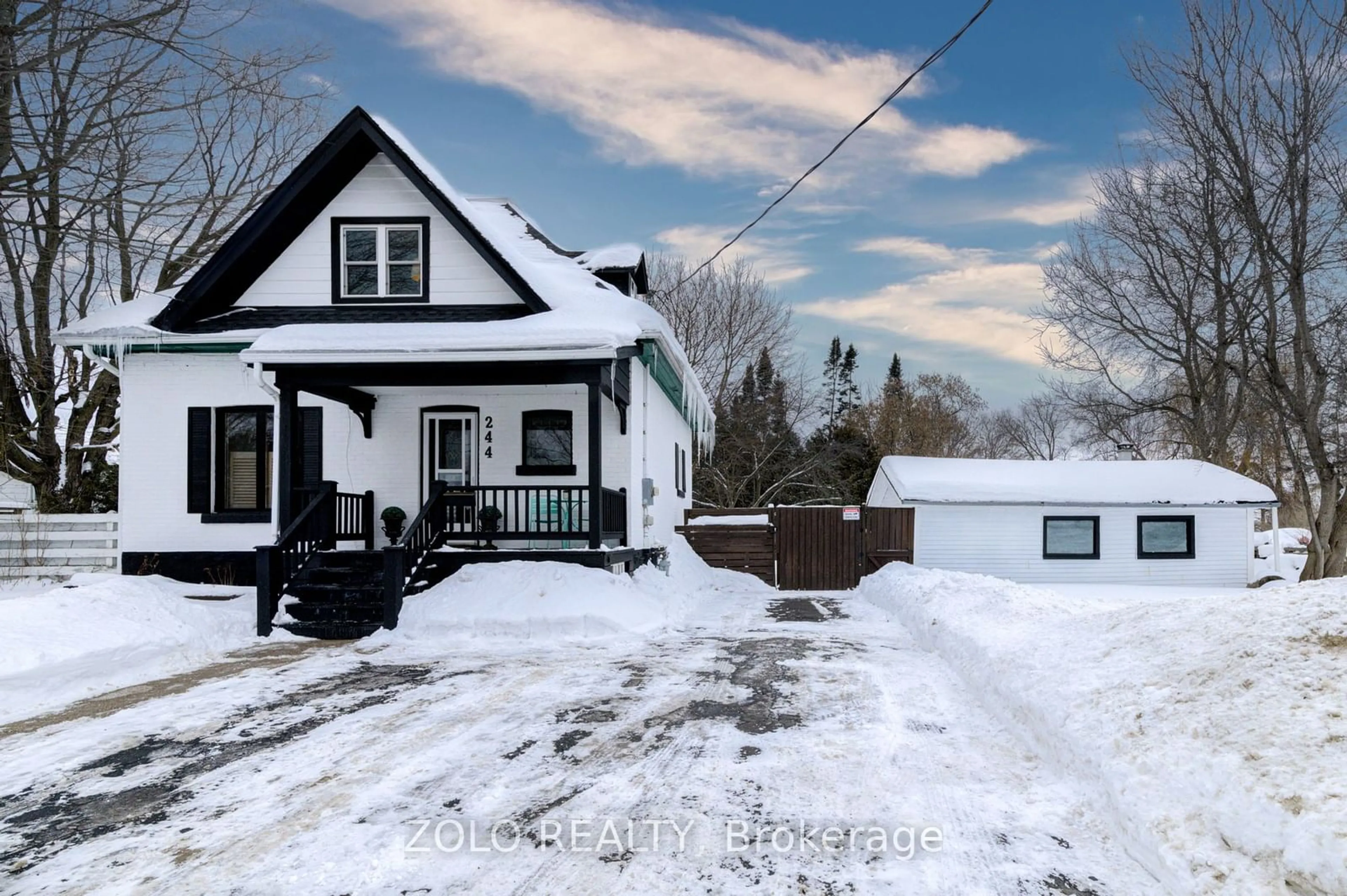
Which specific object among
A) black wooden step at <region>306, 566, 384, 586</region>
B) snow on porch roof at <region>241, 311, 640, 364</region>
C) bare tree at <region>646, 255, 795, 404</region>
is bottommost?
black wooden step at <region>306, 566, 384, 586</region>

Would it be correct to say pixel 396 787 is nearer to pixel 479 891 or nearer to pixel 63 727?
pixel 479 891

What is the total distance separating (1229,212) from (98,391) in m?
27.6

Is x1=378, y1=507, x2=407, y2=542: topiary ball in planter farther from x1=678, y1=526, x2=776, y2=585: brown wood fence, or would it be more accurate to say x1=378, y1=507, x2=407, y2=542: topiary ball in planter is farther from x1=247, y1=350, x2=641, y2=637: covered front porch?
x1=678, y1=526, x2=776, y2=585: brown wood fence

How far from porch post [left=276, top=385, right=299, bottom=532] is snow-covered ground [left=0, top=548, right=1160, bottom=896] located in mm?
3541

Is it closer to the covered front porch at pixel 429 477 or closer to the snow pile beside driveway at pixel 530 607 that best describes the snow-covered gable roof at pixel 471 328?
the covered front porch at pixel 429 477

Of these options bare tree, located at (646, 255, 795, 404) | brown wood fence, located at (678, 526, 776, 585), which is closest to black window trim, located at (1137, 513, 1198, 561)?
brown wood fence, located at (678, 526, 776, 585)

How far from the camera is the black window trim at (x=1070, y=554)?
20.7 metres

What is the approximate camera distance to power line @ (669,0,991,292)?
9422 mm

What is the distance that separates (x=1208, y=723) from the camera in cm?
408

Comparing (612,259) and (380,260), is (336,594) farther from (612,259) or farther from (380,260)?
(612,259)

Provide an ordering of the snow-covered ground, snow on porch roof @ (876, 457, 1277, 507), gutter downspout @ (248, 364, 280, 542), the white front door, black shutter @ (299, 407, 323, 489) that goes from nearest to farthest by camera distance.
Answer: the snow-covered ground → gutter downspout @ (248, 364, 280, 542) → the white front door → black shutter @ (299, 407, 323, 489) → snow on porch roof @ (876, 457, 1277, 507)

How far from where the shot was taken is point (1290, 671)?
165 inches

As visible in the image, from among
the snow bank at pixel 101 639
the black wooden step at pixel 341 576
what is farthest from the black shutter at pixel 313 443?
the snow bank at pixel 101 639

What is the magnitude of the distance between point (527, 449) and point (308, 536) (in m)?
3.43
